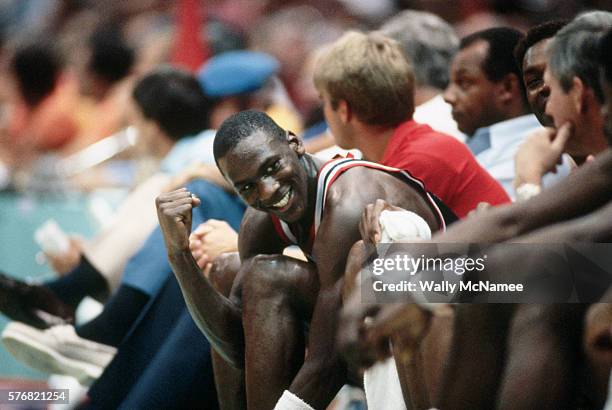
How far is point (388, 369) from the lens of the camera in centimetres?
296

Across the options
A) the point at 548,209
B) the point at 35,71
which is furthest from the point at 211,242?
the point at 35,71

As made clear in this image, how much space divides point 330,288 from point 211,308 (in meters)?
0.42

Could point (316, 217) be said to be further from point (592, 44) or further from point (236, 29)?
point (236, 29)

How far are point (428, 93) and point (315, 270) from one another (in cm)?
181

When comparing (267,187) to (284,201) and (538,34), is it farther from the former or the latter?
(538,34)

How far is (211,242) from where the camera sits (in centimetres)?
383

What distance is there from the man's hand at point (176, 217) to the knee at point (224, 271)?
32cm

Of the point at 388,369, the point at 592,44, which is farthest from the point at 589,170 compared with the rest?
the point at 388,369

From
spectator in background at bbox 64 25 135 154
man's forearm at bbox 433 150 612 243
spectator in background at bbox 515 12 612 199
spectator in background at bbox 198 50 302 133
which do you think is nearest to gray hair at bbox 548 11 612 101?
spectator in background at bbox 515 12 612 199

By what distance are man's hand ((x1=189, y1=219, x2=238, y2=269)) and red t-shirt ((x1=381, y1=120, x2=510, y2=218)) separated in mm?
574

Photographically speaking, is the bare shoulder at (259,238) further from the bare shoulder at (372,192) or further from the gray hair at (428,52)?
the gray hair at (428,52)

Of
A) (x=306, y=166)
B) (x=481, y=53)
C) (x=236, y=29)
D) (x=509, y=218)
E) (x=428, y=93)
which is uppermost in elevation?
(x=509, y=218)

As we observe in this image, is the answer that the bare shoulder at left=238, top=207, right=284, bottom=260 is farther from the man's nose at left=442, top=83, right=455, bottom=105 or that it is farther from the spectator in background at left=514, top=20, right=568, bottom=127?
the man's nose at left=442, top=83, right=455, bottom=105

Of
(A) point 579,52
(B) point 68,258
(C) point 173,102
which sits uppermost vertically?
(A) point 579,52
